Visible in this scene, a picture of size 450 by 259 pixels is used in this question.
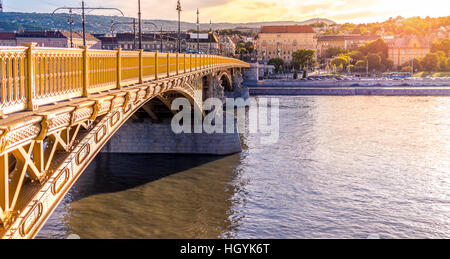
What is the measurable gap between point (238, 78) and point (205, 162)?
136 ft

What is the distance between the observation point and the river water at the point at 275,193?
57.7ft

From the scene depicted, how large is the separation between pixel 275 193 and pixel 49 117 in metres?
15.1

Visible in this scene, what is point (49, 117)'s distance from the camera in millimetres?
7586

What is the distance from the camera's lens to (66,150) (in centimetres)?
998

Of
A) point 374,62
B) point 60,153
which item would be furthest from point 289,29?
point 60,153

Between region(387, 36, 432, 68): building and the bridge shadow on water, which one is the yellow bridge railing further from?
region(387, 36, 432, 68): building

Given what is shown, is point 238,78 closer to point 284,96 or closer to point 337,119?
point 284,96

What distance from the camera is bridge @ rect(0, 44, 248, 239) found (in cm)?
711

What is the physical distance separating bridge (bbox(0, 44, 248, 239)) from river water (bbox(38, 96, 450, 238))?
18.7 ft

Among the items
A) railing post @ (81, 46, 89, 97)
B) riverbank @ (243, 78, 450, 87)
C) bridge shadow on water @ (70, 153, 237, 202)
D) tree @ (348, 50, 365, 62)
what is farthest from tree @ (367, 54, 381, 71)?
railing post @ (81, 46, 89, 97)

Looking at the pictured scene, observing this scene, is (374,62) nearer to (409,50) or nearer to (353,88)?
(409,50)

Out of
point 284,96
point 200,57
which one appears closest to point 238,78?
point 284,96

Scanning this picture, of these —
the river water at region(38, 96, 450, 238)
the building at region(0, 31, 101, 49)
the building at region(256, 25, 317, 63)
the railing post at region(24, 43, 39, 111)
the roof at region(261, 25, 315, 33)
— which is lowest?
the river water at region(38, 96, 450, 238)

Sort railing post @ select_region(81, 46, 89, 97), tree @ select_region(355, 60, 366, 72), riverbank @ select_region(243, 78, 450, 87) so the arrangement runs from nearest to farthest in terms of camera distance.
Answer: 1. railing post @ select_region(81, 46, 89, 97)
2. riverbank @ select_region(243, 78, 450, 87)
3. tree @ select_region(355, 60, 366, 72)
